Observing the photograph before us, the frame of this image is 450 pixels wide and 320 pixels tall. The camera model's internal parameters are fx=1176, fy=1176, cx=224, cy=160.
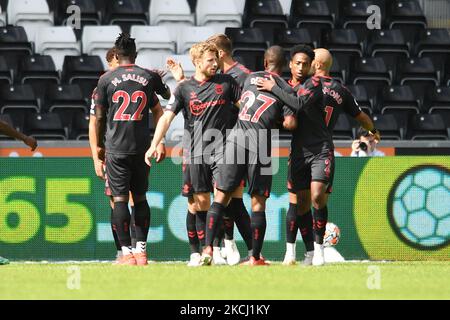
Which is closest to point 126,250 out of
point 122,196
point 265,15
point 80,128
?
point 122,196

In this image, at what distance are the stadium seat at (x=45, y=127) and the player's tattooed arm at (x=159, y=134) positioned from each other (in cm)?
581

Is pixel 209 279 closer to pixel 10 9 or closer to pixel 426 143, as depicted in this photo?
pixel 426 143

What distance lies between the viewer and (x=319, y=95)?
1162cm

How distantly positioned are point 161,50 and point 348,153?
14.0 ft

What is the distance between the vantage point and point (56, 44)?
734 inches

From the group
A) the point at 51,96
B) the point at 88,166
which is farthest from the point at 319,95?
the point at 51,96

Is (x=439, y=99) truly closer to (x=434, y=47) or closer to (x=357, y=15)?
(x=434, y=47)

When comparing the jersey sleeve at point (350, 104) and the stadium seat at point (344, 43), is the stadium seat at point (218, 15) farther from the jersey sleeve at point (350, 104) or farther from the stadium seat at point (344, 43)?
the jersey sleeve at point (350, 104)

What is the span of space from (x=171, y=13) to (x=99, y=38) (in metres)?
1.44

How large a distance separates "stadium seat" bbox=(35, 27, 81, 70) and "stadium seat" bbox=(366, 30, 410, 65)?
4.84 meters

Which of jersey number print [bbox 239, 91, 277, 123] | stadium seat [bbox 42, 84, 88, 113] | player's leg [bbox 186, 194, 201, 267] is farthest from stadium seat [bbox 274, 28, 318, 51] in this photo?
jersey number print [bbox 239, 91, 277, 123]

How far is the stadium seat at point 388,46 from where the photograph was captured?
63.4 feet

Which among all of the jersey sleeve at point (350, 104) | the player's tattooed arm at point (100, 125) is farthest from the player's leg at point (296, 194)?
the player's tattooed arm at point (100, 125)
